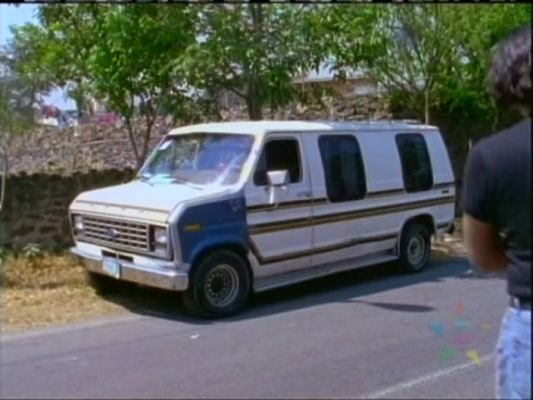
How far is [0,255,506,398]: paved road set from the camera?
534 cm

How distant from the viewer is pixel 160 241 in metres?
7.37

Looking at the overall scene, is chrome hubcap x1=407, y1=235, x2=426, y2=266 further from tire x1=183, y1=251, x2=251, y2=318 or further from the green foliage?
tire x1=183, y1=251, x2=251, y2=318

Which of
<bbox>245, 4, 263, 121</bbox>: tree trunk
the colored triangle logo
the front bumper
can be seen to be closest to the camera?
the colored triangle logo

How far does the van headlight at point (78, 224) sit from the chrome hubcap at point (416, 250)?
408 cm

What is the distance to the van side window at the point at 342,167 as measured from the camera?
8.77 metres

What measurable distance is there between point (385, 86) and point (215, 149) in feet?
23.5

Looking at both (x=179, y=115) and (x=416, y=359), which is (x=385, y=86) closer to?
(x=179, y=115)

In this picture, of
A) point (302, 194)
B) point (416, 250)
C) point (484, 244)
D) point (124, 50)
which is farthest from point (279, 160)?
point (484, 244)

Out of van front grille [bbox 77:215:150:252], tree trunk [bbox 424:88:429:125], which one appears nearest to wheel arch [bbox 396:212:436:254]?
van front grille [bbox 77:215:150:252]

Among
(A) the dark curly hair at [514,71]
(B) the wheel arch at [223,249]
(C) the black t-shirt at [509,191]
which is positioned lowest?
(B) the wheel arch at [223,249]

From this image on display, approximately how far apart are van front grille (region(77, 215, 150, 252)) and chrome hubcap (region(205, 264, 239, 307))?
69 cm

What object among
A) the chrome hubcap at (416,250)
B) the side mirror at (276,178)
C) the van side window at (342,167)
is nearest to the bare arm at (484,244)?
the side mirror at (276,178)

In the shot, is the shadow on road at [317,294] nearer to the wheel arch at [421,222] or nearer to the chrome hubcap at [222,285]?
the chrome hubcap at [222,285]

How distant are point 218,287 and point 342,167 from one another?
219 cm
